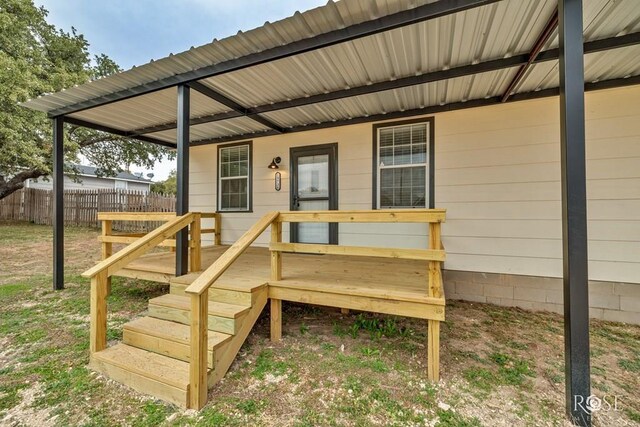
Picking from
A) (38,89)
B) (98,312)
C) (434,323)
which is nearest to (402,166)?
(434,323)

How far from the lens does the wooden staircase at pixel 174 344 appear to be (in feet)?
6.76

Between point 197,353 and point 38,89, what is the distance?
10687 mm

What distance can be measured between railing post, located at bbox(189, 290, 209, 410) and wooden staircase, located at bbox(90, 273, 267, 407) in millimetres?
59

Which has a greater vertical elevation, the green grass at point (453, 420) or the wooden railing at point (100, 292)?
the wooden railing at point (100, 292)

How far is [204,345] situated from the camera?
194 centimetres

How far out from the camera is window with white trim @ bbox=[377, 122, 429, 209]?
4.33 m

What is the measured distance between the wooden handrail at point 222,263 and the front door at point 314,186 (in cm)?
223

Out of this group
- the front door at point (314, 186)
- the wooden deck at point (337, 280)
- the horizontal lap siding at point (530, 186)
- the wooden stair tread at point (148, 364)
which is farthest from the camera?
the front door at point (314, 186)

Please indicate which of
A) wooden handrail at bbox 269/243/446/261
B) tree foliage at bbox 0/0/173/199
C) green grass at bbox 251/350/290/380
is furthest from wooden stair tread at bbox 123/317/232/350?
tree foliage at bbox 0/0/173/199

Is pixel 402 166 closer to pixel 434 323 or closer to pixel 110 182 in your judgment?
pixel 434 323

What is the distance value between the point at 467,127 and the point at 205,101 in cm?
388

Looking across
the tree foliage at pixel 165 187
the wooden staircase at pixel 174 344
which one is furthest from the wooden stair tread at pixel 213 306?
the tree foliage at pixel 165 187

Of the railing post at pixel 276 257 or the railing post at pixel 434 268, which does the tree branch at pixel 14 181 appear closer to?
the railing post at pixel 276 257

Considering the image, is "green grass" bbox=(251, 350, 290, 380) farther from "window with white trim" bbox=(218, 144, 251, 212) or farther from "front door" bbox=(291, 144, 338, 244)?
"window with white trim" bbox=(218, 144, 251, 212)
